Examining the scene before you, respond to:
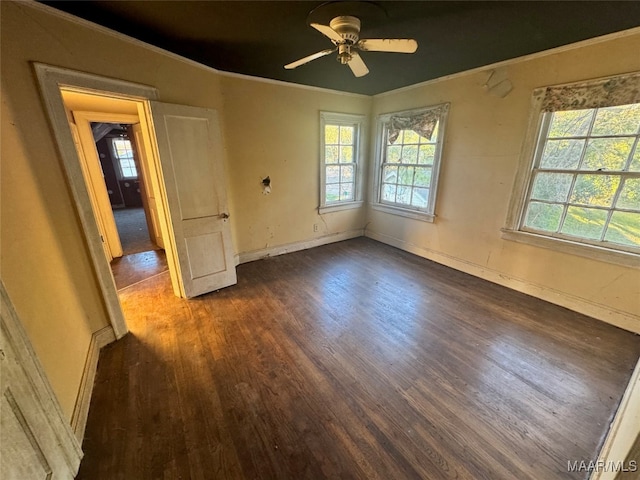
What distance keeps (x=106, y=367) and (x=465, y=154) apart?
13.5 ft

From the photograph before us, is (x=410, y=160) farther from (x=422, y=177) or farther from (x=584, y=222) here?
(x=584, y=222)

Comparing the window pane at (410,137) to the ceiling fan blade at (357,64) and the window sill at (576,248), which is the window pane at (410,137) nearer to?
the window sill at (576,248)

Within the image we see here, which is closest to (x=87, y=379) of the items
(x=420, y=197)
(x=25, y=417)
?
(x=25, y=417)

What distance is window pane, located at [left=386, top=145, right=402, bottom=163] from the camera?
409 centimetres

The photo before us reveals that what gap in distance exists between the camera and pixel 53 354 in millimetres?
1469

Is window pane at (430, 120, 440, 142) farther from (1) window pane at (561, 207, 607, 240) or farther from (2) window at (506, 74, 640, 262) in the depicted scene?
(1) window pane at (561, 207, 607, 240)

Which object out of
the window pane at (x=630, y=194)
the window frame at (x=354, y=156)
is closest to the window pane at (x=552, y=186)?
the window pane at (x=630, y=194)

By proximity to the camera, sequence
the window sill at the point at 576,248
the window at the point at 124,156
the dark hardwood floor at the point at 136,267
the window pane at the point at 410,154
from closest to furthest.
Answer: the window sill at the point at 576,248 < the dark hardwood floor at the point at 136,267 < the window pane at the point at 410,154 < the window at the point at 124,156

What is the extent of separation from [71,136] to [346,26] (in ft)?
6.69

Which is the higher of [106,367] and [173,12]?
[173,12]

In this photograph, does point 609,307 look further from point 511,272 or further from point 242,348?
point 242,348

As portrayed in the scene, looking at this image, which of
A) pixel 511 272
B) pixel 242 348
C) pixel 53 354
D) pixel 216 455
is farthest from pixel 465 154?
pixel 53 354

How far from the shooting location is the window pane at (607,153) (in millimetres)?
2213

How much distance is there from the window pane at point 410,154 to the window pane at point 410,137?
2.8 inches
